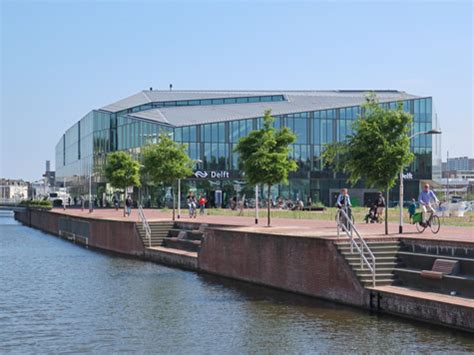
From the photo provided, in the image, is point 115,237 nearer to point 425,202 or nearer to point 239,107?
point 425,202

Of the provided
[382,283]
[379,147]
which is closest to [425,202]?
[379,147]

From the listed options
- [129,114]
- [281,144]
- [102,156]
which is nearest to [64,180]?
[102,156]

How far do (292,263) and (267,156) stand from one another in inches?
425

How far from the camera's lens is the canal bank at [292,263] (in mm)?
18484

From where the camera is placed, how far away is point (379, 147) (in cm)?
2547

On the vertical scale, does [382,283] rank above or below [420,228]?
below

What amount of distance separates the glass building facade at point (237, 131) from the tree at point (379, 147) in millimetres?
43401

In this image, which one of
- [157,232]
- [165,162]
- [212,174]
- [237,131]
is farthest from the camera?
[237,131]

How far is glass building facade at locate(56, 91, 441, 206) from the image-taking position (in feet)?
253

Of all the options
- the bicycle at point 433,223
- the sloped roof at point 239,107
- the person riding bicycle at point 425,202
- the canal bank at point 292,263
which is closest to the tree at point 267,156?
the canal bank at point 292,263

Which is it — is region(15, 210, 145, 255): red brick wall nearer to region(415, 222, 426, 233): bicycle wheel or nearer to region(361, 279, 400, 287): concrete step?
region(415, 222, 426, 233): bicycle wheel

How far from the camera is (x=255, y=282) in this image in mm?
26875

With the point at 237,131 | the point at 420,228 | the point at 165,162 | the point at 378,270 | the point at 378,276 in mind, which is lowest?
the point at 378,276

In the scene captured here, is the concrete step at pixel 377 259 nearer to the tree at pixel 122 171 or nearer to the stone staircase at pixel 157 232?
the stone staircase at pixel 157 232
